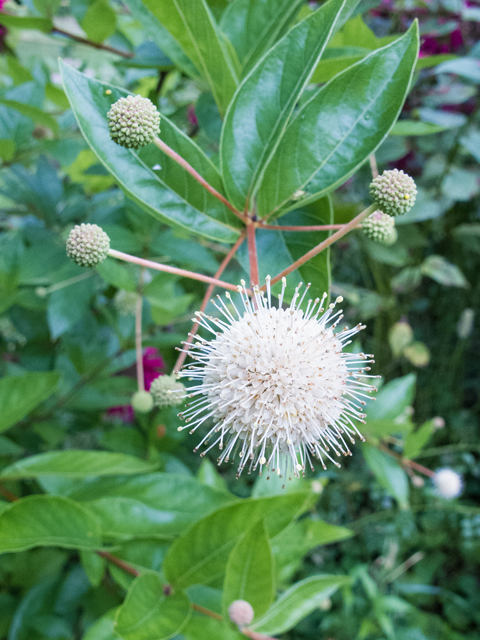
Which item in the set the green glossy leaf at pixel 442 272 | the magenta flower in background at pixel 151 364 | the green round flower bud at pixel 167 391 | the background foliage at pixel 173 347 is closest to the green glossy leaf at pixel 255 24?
the background foliage at pixel 173 347

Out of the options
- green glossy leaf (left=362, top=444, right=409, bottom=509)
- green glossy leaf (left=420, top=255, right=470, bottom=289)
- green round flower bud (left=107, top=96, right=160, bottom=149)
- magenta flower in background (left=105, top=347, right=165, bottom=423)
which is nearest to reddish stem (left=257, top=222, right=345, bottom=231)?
green round flower bud (left=107, top=96, right=160, bottom=149)

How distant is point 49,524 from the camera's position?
2.28 ft

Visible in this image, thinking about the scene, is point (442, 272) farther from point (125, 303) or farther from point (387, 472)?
point (125, 303)

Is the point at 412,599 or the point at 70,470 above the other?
the point at 70,470

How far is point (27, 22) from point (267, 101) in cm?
52

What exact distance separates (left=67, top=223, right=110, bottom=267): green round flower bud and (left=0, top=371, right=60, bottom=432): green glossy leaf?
38 centimetres

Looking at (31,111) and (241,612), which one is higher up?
(31,111)

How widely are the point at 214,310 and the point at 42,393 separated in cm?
39

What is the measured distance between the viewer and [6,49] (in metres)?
1.23

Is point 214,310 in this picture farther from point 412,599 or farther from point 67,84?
point 412,599

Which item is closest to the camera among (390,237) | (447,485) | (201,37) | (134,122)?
(134,122)

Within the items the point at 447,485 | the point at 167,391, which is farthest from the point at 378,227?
the point at 447,485

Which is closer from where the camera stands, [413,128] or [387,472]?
[413,128]

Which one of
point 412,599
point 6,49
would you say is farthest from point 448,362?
point 6,49
